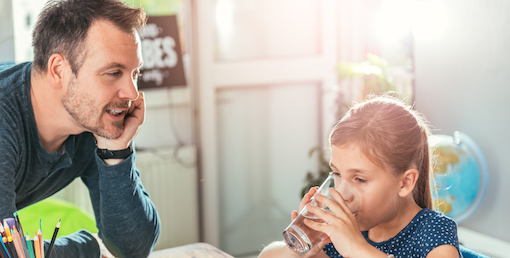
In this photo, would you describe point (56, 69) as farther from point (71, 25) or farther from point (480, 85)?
point (480, 85)

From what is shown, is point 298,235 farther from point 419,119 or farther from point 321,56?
point 321,56

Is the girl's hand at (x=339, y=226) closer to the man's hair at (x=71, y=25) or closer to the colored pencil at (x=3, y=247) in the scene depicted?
the colored pencil at (x=3, y=247)

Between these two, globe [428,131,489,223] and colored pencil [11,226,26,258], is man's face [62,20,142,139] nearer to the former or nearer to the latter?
colored pencil [11,226,26,258]

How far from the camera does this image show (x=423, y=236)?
1266 millimetres

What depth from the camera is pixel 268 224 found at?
141 inches

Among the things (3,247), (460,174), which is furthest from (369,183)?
(460,174)

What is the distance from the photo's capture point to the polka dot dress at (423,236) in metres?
1.25

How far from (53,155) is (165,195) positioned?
5.82ft

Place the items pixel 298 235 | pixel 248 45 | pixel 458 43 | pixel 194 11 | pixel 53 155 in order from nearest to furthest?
1. pixel 298 235
2. pixel 53 155
3. pixel 458 43
4. pixel 194 11
5. pixel 248 45

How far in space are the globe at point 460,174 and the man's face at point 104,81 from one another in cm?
141

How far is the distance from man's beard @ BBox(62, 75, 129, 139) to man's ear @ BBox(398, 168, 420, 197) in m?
0.72

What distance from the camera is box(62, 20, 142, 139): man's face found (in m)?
1.44

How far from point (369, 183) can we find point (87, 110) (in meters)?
0.72

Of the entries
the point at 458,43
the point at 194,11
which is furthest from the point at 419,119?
the point at 194,11
